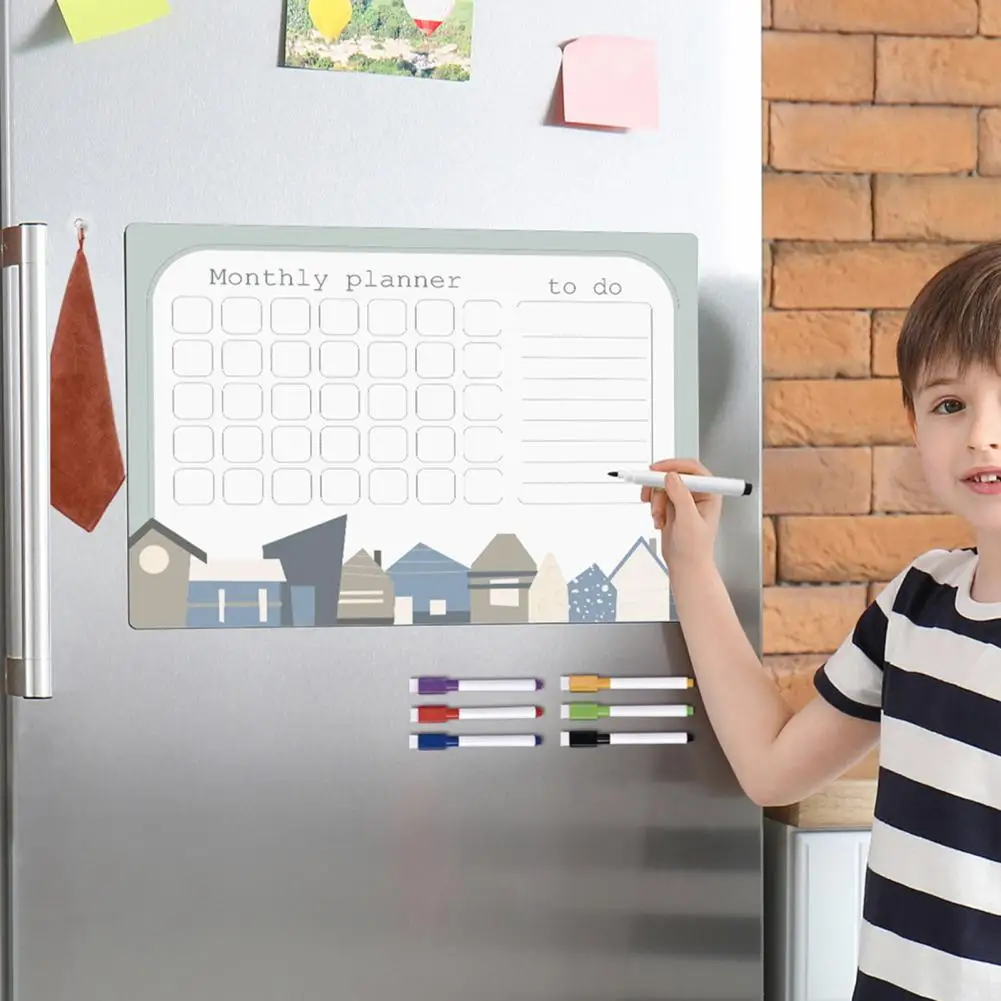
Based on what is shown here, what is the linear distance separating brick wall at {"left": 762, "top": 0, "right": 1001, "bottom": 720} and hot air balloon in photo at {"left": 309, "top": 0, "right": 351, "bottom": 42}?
69 centimetres

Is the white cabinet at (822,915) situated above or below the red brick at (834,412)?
below

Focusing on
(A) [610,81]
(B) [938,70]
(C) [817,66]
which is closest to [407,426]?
(A) [610,81]

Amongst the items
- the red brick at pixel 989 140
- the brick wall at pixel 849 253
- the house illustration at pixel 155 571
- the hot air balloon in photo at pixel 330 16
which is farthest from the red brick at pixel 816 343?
the house illustration at pixel 155 571

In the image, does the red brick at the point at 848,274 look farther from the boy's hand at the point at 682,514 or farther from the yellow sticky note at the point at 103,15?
the yellow sticky note at the point at 103,15

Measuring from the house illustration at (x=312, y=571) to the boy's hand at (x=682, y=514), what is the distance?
0.27 m

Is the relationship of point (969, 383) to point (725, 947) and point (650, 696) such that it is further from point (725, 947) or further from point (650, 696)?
point (725, 947)

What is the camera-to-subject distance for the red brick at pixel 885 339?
161 cm

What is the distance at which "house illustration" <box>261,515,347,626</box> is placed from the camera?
3.52ft

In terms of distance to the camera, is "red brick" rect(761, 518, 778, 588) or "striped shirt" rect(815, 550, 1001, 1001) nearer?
"striped shirt" rect(815, 550, 1001, 1001)

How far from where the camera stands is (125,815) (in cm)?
107

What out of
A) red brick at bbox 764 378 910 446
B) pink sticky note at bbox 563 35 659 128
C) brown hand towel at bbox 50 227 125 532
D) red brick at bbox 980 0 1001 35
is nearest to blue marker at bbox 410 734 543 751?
brown hand towel at bbox 50 227 125 532

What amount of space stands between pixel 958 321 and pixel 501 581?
1.39 ft

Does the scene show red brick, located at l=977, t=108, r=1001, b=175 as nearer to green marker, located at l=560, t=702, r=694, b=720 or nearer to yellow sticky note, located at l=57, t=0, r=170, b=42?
green marker, located at l=560, t=702, r=694, b=720

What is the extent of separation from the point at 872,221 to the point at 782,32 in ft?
0.85
